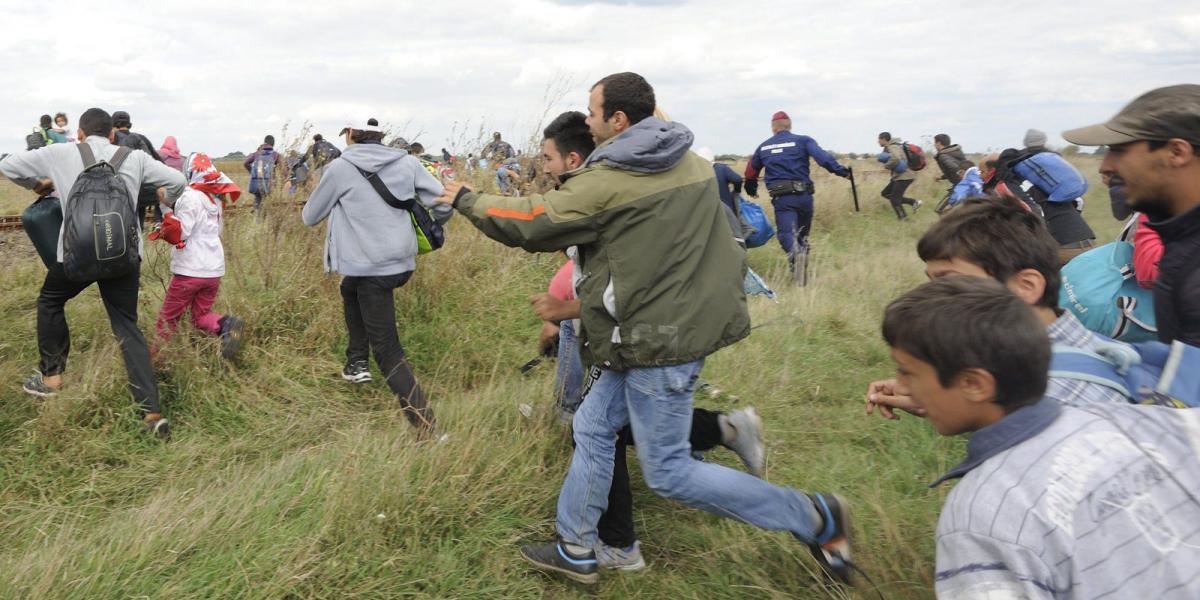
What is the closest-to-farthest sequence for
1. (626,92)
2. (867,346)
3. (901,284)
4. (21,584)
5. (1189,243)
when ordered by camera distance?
(1189,243) < (21,584) < (626,92) < (867,346) < (901,284)

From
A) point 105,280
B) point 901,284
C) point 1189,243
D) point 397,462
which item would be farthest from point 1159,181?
point 901,284

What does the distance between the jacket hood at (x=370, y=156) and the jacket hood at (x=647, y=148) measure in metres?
1.83

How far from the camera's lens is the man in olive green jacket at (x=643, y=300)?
266 cm

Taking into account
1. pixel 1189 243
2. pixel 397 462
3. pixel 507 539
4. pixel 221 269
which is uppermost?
pixel 1189 243

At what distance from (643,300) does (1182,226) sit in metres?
1.47

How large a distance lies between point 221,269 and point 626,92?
3155 mm

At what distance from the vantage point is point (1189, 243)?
2.01 metres

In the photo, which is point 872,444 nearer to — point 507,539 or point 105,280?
point 507,539

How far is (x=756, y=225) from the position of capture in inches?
287

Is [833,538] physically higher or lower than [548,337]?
lower

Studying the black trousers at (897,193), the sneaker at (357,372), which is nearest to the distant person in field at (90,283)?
the sneaker at (357,372)

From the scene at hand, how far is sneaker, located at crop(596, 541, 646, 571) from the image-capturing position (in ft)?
10.1

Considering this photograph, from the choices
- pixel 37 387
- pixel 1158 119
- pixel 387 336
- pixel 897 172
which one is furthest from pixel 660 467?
pixel 897 172

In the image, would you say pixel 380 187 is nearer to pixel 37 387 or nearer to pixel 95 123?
pixel 95 123
